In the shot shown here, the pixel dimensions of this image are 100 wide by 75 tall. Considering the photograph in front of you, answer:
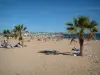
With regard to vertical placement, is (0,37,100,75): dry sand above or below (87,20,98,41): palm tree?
below

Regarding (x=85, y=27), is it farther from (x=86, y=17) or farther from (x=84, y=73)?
(x=84, y=73)

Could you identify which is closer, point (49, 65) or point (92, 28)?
point (49, 65)

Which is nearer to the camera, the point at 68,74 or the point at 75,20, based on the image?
the point at 68,74

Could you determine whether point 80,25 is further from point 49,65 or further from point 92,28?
point 49,65

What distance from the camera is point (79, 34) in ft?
54.2

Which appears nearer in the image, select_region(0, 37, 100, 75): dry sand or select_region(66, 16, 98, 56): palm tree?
select_region(0, 37, 100, 75): dry sand

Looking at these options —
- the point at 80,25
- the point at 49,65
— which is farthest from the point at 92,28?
the point at 49,65

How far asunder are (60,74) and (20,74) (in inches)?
88.6

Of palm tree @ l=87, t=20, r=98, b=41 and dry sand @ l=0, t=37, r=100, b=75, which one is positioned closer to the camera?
dry sand @ l=0, t=37, r=100, b=75

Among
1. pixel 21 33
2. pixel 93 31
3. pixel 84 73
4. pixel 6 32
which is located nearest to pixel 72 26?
pixel 93 31

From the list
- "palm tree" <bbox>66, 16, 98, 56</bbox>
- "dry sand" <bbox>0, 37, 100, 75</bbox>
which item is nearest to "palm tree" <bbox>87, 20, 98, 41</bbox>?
"palm tree" <bbox>66, 16, 98, 56</bbox>

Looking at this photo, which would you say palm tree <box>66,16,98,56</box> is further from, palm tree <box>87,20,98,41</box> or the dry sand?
the dry sand

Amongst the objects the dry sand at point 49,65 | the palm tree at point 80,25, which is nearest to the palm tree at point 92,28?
the palm tree at point 80,25

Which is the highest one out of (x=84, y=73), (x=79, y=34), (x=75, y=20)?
(x=75, y=20)
